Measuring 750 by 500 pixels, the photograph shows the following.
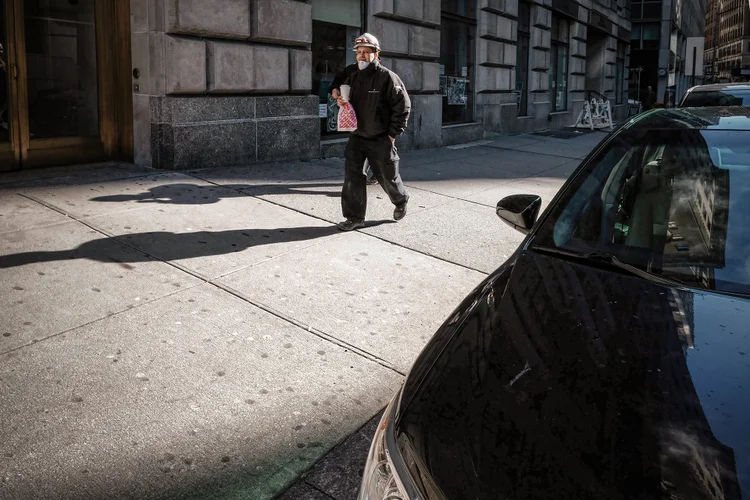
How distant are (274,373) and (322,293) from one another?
1.33m

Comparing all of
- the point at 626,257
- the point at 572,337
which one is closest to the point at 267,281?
the point at 626,257

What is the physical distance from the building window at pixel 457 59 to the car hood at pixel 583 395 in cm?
1348

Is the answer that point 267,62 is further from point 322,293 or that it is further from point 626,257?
point 626,257

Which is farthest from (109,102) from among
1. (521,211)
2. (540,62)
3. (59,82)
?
(540,62)

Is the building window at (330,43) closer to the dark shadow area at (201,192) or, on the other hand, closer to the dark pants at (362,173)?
the dark shadow area at (201,192)

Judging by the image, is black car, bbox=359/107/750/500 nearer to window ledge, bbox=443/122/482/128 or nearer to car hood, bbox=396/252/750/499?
car hood, bbox=396/252/750/499

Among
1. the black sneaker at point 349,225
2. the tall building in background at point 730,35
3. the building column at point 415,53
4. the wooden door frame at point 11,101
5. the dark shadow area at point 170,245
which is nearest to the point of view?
the dark shadow area at point 170,245

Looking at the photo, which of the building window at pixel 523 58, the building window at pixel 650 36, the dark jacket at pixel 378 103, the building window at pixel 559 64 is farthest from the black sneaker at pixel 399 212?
the building window at pixel 650 36

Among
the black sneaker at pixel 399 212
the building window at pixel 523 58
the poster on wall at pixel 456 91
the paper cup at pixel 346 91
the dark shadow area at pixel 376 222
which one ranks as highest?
the building window at pixel 523 58

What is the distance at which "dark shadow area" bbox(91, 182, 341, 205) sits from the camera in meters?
7.27

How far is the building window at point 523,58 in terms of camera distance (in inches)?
765

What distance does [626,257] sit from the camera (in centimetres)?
272

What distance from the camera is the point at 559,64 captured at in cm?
2373

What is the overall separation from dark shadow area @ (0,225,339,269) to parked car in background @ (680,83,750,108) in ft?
16.1
